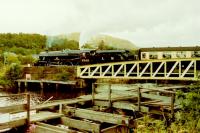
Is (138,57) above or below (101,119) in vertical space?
above

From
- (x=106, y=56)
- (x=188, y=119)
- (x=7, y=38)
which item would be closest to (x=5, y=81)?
(x=106, y=56)

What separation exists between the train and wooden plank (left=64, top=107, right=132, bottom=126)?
38.7 m

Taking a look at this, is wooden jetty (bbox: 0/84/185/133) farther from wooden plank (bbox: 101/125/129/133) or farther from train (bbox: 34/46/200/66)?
train (bbox: 34/46/200/66)

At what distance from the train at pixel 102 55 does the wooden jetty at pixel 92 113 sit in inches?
1377

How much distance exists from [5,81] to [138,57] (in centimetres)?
2409

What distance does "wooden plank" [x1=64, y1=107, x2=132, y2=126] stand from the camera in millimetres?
13312

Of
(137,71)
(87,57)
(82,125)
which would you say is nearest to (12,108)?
(82,125)

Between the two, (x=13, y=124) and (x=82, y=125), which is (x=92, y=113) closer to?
(x=82, y=125)

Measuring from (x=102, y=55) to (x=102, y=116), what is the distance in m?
41.6

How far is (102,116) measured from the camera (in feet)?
46.5

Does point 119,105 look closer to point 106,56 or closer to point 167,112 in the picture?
point 167,112

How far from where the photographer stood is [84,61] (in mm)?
54594

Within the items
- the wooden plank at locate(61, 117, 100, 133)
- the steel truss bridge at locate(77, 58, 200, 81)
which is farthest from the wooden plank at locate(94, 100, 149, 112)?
the steel truss bridge at locate(77, 58, 200, 81)

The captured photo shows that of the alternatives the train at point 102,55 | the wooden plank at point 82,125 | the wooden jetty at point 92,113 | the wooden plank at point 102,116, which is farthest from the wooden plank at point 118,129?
the train at point 102,55
